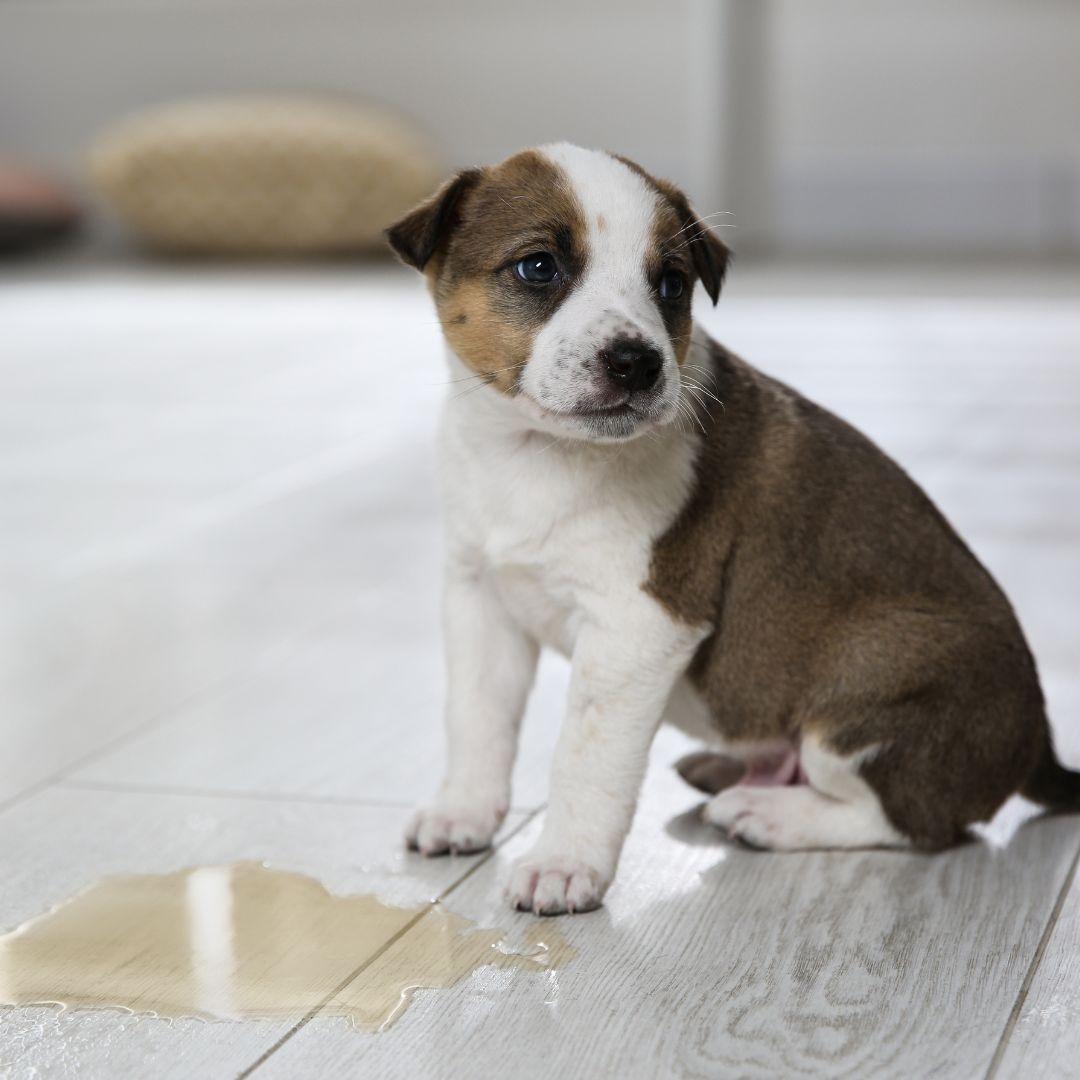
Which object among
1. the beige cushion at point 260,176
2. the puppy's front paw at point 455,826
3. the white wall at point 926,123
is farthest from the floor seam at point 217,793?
the white wall at point 926,123

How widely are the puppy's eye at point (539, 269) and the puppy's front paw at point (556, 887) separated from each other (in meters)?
Result: 0.79

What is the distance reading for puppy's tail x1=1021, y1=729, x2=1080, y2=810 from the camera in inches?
101

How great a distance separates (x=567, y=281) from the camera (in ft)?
7.50

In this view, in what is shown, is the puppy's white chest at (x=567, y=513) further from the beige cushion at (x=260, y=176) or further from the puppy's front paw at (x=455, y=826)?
the beige cushion at (x=260, y=176)

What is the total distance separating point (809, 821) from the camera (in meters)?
2.50

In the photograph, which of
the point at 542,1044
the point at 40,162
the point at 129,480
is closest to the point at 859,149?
the point at 40,162

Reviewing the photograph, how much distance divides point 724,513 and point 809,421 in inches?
10.0

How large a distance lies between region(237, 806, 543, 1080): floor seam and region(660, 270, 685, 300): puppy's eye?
0.84m

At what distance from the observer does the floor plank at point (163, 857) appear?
191 centimetres

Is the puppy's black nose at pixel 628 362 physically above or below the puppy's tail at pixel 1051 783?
above

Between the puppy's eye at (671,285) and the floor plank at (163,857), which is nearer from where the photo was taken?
the floor plank at (163,857)

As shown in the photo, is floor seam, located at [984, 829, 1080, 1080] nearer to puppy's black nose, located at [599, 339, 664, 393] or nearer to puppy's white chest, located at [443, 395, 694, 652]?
puppy's white chest, located at [443, 395, 694, 652]

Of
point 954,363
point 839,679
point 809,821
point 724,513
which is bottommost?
point 954,363

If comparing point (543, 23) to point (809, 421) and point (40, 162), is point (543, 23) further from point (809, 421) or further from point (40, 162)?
point (809, 421)
